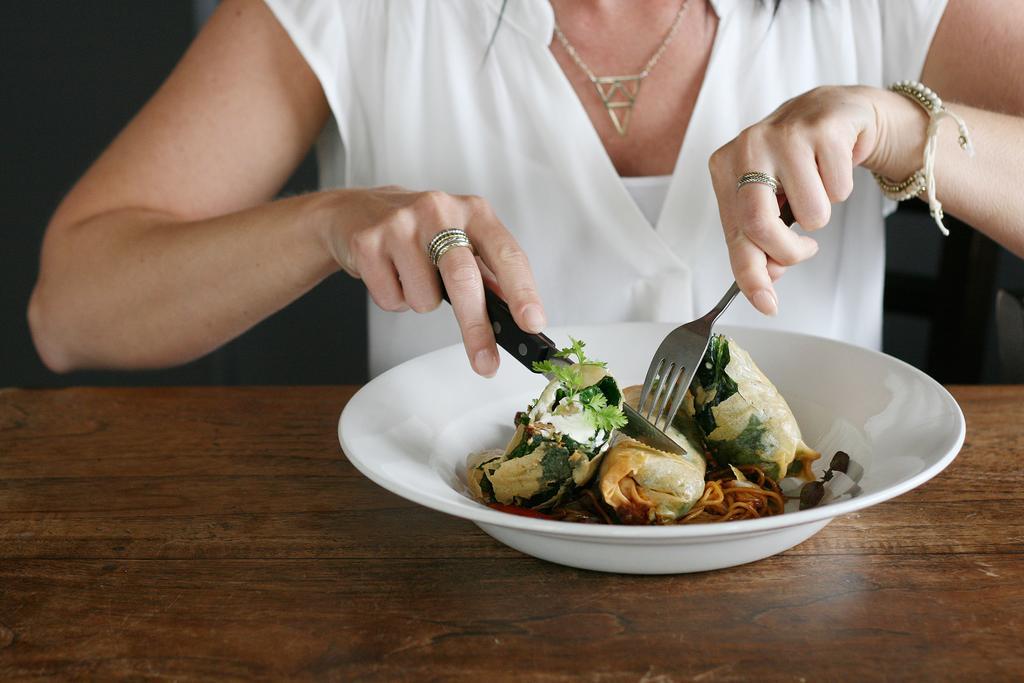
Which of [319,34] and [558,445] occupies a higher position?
[319,34]

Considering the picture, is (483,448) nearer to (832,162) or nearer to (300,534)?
(300,534)

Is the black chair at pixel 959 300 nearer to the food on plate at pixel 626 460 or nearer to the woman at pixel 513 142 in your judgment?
the woman at pixel 513 142

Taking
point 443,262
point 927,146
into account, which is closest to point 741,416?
point 443,262

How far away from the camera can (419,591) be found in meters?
0.78

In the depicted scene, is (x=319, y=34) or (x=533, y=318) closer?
(x=533, y=318)

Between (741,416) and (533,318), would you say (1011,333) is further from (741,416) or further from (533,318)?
(533,318)

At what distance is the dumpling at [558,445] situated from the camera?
0.81 m

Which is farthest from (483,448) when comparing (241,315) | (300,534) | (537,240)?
(537,240)

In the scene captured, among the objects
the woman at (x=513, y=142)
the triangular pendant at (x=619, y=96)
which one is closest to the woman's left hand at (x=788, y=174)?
Result: the woman at (x=513, y=142)

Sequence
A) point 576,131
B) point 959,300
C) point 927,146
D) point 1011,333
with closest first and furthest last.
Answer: point 927,146
point 1011,333
point 576,131
point 959,300

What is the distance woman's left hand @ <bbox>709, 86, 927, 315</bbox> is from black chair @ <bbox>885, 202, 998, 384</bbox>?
A: 0.99 meters

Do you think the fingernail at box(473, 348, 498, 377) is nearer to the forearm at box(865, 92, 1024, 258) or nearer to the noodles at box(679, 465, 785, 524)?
the noodles at box(679, 465, 785, 524)

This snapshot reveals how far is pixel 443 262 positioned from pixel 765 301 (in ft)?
1.00

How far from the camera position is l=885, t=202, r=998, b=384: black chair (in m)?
1.93
